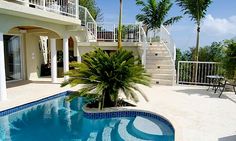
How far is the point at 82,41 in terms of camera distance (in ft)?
54.0

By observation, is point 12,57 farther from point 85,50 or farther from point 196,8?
point 196,8

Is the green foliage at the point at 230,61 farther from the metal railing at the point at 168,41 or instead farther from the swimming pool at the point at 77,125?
the swimming pool at the point at 77,125

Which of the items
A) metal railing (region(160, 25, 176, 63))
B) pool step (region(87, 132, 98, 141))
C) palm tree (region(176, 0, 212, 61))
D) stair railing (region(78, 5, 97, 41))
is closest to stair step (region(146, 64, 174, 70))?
metal railing (region(160, 25, 176, 63))

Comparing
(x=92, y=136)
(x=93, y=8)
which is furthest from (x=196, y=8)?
(x=93, y=8)

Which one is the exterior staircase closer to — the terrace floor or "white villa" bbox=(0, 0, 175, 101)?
"white villa" bbox=(0, 0, 175, 101)

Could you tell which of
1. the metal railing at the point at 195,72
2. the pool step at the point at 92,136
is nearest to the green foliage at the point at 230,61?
the metal railing at the point at 195,72

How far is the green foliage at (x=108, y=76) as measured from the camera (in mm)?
7730

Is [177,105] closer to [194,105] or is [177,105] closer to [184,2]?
[194,105]

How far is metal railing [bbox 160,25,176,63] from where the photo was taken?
43.1 feet

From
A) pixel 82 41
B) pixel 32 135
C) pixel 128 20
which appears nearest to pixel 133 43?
pixel 128 20

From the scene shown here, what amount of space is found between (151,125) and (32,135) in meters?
3.58

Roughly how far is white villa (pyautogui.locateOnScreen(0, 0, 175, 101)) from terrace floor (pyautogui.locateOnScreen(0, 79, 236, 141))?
75.4 inches

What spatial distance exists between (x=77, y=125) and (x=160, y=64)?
7.90m

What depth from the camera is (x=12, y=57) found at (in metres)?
14.1
